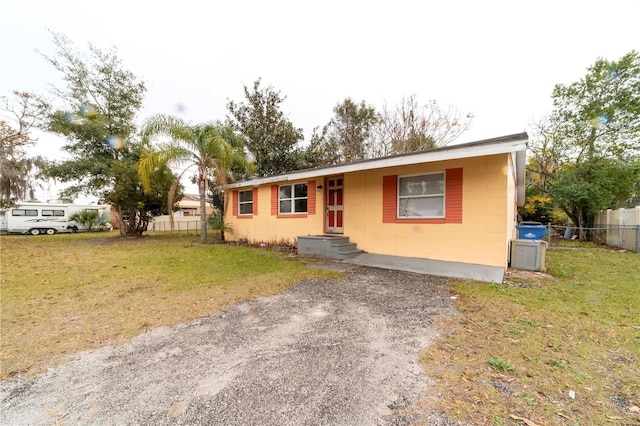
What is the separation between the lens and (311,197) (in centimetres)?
991

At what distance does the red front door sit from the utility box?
5.02m

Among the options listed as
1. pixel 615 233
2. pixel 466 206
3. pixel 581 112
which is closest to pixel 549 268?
pixel 466 206

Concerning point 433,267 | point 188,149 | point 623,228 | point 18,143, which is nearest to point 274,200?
point 188,149

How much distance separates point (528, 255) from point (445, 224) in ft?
7.15

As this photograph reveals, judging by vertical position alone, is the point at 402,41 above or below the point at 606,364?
above

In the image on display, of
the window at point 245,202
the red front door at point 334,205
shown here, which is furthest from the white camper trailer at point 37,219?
the red front door at point 334,205

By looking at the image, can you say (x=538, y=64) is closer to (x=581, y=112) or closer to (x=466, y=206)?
(x=581, y=112)

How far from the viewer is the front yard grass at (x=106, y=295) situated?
2.95 meters

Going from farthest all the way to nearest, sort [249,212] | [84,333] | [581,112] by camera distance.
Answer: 1. [581,112]
2. [249,212]
3. [84,333]

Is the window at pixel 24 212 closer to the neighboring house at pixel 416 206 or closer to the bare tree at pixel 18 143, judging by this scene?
the bare tree at pixel 18 143

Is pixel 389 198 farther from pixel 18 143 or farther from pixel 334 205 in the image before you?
pixel 18 143

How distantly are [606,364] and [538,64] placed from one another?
52.7 ft

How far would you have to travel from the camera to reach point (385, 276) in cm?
599

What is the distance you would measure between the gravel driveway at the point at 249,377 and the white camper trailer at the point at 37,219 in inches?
993
